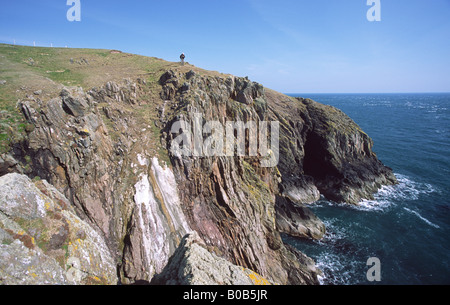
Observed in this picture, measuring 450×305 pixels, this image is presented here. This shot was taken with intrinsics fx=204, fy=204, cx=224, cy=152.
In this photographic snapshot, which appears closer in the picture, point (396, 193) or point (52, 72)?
point (52, 72)

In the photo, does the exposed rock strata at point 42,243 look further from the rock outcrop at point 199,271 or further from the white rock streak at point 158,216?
the white rock streak at point 158,216

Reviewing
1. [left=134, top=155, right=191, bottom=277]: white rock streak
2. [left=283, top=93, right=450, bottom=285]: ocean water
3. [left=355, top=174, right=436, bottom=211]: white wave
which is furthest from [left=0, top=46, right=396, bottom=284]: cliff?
[left=283, top=93, right=450, bottom=285]: ocean water

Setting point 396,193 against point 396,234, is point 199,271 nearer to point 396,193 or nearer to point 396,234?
point 396,234

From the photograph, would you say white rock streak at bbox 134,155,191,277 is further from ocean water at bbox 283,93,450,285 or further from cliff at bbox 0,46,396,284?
ocean water at bbox 283,93,450,285

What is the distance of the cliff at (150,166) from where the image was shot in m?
17.8

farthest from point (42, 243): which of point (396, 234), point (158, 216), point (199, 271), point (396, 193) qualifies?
point (396, 193)

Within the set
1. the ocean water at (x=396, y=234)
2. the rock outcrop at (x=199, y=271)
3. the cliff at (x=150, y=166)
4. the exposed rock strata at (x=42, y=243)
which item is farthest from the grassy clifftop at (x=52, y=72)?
the ocean water at (x=396, y=234)

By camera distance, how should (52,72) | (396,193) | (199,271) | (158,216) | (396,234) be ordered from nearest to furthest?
(199,271) < (158,216) < (52,72) < (396,234) < (396,193)

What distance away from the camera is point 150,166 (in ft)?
77.0

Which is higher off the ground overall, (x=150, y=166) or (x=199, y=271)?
(x=150, y=166)

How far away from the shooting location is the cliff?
1781 cm
